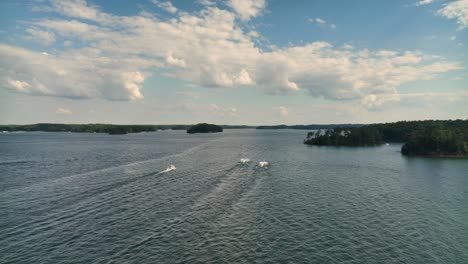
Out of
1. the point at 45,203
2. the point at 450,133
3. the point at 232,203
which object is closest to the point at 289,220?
the point at 232,203

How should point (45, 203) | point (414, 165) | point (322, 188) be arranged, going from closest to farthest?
1. point (45, 203)
2. point (322, 188)
3. point (414, 165)

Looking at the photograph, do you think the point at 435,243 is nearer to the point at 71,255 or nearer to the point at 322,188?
the point at 322,188

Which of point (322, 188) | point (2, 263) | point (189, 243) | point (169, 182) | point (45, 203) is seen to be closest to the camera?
point (2, 263)

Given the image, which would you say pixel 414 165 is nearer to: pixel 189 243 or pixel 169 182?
pixel 169 182

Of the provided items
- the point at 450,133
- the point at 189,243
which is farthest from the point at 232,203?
the point at 450,133

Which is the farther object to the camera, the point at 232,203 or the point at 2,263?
the point at 232,203

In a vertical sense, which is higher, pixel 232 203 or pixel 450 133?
pixel 450 133
